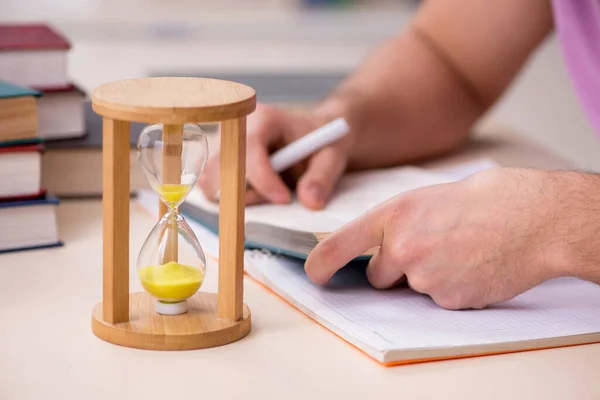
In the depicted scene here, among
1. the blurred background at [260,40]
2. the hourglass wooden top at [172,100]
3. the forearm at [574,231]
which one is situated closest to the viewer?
the hourglass wooden top at [172,100]

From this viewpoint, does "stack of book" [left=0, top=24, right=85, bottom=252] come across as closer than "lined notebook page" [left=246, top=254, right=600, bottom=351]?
No

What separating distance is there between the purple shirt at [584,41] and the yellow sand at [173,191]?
856mm

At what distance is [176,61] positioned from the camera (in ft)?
9.54

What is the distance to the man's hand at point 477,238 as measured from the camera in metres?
0.93

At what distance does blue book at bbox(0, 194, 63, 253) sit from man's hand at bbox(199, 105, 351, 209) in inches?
8.2

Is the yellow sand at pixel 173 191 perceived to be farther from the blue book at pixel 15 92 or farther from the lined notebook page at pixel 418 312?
the blue book at pixel 15 92

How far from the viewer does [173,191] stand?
2.83 ft

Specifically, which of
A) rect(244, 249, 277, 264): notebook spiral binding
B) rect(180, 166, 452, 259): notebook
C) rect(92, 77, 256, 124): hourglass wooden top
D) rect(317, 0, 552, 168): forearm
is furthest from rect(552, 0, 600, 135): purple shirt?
rect(92, 77, 256, 124): hourglass wooden top

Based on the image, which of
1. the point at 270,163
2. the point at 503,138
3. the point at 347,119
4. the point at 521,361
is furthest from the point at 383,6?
the point at 521,361

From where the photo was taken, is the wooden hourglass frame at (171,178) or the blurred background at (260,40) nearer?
the wooden hourglass frame at (171,178)


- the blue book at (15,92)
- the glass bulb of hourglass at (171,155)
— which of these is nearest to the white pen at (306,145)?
the blue book at (15,92)

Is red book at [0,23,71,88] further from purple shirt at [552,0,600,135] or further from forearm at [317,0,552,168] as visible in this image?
purple shirt at [552,0,600,135]

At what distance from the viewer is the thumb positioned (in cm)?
120

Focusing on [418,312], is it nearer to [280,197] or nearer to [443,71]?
[280,197]
